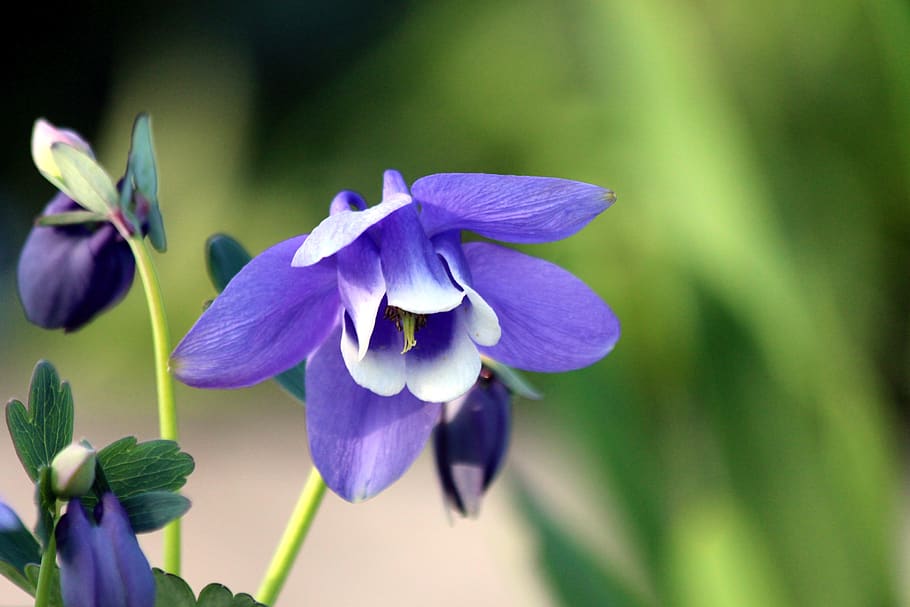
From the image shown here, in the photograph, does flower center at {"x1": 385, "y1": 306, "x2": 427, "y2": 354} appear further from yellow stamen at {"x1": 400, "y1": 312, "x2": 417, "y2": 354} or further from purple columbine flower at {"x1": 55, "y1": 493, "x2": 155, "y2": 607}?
purple columbine flower at {"x1": 55, "y1": 493, "x2": 155, "y2": 607}

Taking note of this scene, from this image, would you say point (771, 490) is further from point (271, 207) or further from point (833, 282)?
point (271, 207)

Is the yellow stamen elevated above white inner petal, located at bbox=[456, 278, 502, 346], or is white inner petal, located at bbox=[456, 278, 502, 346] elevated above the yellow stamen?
white inner petal, located at bbox=[456, 278, 502, 346]

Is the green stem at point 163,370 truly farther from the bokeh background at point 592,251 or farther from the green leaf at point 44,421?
the bokeh background at point 592,251

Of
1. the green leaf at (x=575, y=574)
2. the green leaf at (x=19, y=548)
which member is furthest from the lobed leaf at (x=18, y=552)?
the green leaf at (x=575, y=574)

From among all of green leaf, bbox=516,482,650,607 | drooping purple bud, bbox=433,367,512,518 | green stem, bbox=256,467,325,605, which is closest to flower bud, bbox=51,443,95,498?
green stem, bbox=256,467,325,605

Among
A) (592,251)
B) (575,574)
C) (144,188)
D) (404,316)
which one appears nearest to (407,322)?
(404,316)

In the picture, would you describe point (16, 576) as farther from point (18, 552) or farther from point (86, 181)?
point (86, 181)
